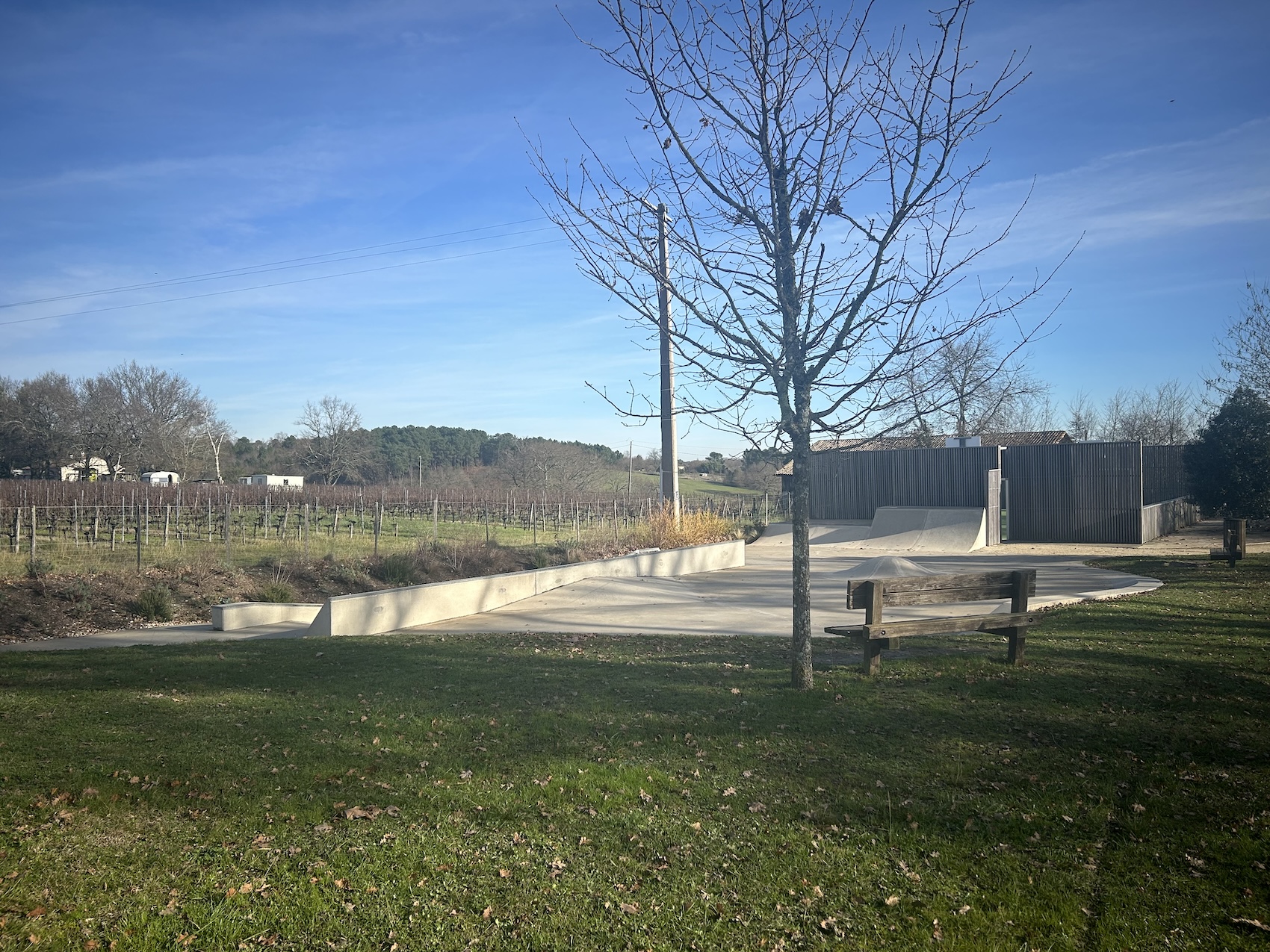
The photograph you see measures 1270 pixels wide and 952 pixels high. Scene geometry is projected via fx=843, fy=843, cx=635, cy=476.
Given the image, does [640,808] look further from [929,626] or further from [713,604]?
[713,604]

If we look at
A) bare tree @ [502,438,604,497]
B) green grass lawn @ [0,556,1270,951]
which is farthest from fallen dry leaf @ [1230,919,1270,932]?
bare tree @ [502,438,604,497]

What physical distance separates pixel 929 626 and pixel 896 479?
25722mm

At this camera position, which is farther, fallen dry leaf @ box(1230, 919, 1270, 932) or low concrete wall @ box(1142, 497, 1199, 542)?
low concrete wall @ box(1142, 497, 1199, 542)

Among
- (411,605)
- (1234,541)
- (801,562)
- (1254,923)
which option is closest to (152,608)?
(411,605)

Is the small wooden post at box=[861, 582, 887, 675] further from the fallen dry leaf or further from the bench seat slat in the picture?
the fallen dry leaf

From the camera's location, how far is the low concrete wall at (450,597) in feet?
33.5

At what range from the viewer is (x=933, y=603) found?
7250mm

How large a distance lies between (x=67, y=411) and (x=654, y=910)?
40.5m

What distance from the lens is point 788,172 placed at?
6234 millimetres

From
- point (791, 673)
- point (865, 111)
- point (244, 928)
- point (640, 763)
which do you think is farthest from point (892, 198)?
point (244, 928)

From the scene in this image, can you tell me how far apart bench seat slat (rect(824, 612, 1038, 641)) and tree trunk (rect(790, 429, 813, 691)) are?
537 millimetres

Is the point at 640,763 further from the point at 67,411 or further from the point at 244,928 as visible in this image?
the point at 67,411

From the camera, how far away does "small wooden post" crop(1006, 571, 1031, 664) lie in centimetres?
734

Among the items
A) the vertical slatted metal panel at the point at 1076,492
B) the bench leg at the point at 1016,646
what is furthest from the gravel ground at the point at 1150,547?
the bench leg at the point at 1016,646
